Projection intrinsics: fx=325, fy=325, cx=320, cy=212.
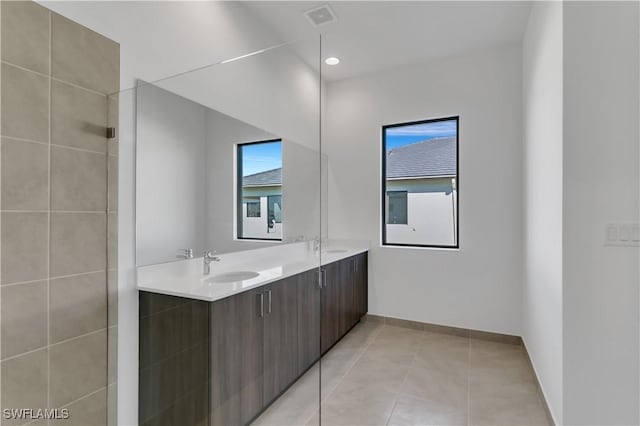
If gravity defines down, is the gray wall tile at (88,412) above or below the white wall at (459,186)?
below

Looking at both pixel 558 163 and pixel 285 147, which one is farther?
pixel 285 147

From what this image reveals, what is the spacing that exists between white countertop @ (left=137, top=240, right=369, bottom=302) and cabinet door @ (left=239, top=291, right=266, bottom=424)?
99 mm

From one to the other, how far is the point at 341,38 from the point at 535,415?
3.25 metres

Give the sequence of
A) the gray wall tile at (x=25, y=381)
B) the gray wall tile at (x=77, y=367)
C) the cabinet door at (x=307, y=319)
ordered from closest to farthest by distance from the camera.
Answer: the gray wall tile at (x=25, y=381), the gray wall tile at (x=77, y=367), the cabinet door at (x=307, y=319)

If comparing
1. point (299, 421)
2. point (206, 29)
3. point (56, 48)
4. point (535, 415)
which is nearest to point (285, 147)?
point (206, 29)

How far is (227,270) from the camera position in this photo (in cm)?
210

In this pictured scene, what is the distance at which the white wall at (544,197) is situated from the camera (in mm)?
1742

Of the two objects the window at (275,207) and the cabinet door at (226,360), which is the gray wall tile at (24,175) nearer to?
the cabinet door at (226,360)

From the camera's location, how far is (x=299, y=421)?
1.91 meters

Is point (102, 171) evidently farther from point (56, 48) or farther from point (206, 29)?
point (206, 29)

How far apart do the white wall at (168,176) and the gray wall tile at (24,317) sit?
1.45 ft

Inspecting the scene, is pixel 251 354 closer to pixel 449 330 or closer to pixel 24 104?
pixel 24 104

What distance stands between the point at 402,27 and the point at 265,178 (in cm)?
184

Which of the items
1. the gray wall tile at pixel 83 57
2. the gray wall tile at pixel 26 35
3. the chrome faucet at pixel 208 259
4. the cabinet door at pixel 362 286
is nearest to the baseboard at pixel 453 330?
the cabinet door at pixel 362 286
